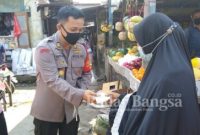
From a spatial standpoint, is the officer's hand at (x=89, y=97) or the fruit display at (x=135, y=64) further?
the fruit display at (x=135, y=64)

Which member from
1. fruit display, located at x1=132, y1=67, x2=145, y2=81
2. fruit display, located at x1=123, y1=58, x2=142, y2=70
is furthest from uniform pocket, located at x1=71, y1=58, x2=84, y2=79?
fruit display, located at x1=123, y1=58, x2=142, y2=70

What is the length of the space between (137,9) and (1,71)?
11.7ft

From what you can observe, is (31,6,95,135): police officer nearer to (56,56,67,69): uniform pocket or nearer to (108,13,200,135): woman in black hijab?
(56,56,67,69): uniform pocket

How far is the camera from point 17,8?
11.3 meters

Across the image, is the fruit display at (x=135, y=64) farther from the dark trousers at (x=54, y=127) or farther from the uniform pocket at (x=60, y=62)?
the uniform pocket at (x=60, y=62)

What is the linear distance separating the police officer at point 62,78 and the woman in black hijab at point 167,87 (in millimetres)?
965

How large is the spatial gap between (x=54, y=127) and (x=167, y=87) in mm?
1576

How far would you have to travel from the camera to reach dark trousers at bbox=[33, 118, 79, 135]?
324cm

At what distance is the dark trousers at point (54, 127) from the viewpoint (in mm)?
3241

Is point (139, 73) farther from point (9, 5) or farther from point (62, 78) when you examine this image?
point (9, 5)

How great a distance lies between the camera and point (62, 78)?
315 centimetres

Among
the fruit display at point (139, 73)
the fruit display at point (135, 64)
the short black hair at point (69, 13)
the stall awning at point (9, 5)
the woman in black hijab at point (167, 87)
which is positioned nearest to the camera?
the woman in black hijab at point (167, 87)

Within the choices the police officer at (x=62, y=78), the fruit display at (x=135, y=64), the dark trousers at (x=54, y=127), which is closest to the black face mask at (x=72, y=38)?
the police officer at (x=62, y=78)

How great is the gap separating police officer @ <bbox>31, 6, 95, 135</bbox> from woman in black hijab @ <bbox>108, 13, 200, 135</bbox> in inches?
38.0
